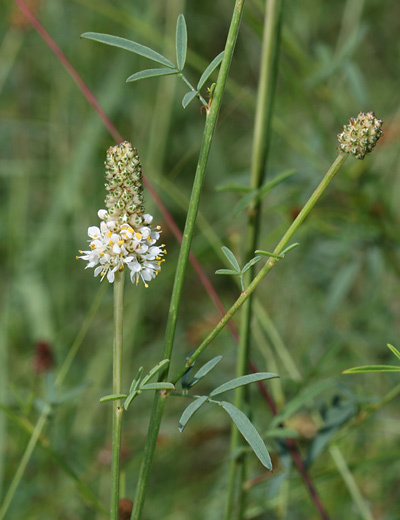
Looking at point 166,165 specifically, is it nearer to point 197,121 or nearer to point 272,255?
point 197,121

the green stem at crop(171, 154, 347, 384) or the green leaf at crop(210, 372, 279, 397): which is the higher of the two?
the green stem at crop(171, 154, 347, 384)

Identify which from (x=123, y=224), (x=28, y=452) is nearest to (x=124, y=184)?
(x=123, y=224)

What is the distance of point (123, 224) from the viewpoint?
2.71 ft

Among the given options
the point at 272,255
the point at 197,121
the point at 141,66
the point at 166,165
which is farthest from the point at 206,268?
the point at 272,255

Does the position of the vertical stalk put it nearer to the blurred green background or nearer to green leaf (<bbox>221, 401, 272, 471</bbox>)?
the blurred green background

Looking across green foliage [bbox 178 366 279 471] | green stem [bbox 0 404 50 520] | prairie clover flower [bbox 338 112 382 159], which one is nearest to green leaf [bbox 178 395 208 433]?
green foliage [bbox 178 366 279 471]

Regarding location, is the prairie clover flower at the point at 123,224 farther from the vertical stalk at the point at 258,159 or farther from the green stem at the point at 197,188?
the vertical stalk at the point at 258,159

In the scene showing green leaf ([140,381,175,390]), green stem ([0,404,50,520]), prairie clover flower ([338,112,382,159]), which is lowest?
green stem ([0,404,50,520])

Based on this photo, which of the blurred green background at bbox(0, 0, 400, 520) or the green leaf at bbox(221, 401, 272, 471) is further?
the blurred green background at bbox(0, 0, 400, 520)

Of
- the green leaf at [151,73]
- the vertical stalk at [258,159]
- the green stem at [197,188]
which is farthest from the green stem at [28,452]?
the green leaf at [151,73]

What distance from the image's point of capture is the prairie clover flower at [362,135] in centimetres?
78

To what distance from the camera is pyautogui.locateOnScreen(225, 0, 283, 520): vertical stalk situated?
1245 mm

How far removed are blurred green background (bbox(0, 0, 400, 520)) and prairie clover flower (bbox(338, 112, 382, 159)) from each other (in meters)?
0.64

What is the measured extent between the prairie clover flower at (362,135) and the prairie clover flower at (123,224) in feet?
0.82
